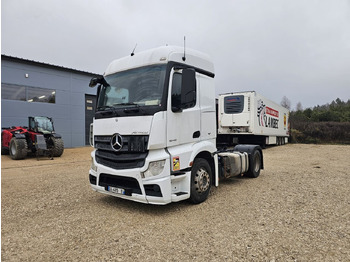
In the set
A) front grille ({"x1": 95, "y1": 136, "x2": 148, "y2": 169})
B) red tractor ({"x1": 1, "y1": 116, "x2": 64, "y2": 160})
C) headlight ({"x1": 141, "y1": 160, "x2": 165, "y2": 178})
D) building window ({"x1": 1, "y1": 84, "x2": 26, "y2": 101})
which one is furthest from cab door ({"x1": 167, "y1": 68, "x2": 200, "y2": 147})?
building window ({"x1": 1, "y1": 84, "x2": 26, "y2": 101})

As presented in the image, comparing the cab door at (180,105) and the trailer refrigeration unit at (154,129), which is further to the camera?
the cab door at (180,105)

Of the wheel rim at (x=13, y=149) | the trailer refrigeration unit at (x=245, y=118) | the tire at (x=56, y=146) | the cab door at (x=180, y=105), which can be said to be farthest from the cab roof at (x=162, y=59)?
the trailer refrigeration unit at (x=245, y=118)

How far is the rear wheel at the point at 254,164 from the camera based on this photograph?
7074mm

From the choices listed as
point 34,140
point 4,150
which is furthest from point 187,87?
point 4,150

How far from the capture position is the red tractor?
1162 centimetres

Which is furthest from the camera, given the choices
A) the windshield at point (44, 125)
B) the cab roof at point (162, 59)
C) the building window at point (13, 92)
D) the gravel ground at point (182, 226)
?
the building window at point (13, 92)

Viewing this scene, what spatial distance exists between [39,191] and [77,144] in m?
13.3

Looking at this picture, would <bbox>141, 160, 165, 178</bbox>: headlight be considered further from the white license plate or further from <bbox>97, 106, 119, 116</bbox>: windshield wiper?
<bbox>97, 106, 119, 116</bbox>: windshield wiper

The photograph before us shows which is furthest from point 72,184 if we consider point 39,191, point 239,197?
point 239,197

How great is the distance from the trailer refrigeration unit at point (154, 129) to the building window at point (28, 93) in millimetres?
13437

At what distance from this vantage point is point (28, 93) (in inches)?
620

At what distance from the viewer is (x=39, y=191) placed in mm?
5848

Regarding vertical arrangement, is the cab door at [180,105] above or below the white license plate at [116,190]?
above

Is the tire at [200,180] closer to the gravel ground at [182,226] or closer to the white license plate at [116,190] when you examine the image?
the gravel ground at [182,226]
